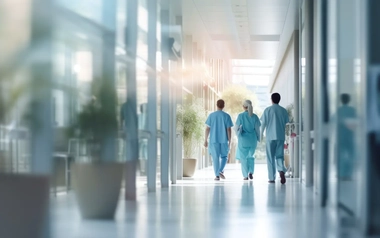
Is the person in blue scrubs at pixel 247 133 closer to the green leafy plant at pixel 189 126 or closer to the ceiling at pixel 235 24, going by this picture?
the green leafy plant at pixel 189 126

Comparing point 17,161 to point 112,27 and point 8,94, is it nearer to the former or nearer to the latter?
point 8,94

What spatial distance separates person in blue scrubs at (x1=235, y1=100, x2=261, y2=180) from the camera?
13.1 m

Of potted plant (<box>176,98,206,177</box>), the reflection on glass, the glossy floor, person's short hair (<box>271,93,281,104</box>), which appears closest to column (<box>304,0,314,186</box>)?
person's short hair (<box>271,93,281,104</box>)

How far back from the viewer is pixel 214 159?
44.3ft

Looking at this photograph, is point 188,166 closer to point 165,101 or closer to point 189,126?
point 189,126

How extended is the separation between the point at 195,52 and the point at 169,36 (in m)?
5.19

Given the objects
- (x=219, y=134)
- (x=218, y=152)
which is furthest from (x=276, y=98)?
Answer: (x=218, y=152)

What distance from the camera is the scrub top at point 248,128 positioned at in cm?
1315

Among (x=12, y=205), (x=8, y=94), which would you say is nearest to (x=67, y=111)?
(x=8, y=94)

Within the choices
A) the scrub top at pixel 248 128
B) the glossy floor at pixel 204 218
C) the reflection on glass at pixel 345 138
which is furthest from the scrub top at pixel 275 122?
the reflection on glass at pixel 345 138

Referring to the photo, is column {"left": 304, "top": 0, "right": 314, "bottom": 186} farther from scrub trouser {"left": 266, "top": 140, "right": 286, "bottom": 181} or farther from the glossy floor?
the glossy floor

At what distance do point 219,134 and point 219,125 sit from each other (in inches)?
8.4

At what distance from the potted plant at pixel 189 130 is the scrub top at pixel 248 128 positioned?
101 centimetres

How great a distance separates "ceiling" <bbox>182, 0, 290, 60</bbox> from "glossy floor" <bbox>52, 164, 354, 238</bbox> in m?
5.14
